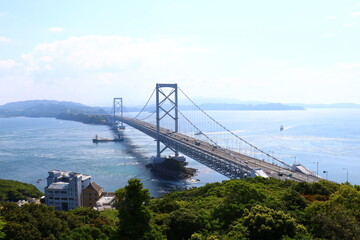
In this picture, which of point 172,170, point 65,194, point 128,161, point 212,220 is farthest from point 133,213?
point 128,161

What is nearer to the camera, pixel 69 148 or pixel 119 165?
pixel 119 165

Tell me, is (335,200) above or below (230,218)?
above

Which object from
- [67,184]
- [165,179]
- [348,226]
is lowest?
[165,179]

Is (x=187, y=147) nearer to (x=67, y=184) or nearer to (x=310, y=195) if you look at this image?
(x=67, y=184)

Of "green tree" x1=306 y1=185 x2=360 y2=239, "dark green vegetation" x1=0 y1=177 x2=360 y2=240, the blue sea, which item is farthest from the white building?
"green tree" x1=306 y1=185 x2=360 y2=239

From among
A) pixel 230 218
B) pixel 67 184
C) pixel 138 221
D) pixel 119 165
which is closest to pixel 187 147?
pixel 119 165

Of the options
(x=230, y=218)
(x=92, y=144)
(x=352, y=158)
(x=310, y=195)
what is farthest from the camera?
(x=92, y=144)
